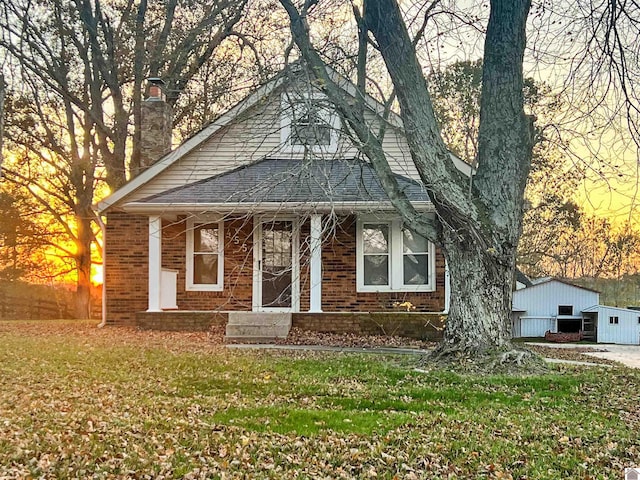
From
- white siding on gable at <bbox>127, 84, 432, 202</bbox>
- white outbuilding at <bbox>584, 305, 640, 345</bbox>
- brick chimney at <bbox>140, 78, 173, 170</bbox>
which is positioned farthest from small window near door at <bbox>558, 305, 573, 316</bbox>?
brick chimney at <bbox>140, 78, 173, 170</bbox>

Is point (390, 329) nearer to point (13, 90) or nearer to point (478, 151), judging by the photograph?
point (478, 151)

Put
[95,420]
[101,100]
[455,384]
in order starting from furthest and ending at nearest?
1. [101,100]
2. [455,384]
3. [95,420]

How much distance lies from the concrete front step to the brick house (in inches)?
8.0

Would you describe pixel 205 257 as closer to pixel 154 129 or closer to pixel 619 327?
pixel 154 129

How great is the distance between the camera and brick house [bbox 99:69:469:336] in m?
14.0

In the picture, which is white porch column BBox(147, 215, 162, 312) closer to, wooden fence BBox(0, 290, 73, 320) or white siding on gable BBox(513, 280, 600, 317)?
white siding on gable BBox(513, 280, 600, 317)

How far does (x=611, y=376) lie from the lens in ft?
29.9

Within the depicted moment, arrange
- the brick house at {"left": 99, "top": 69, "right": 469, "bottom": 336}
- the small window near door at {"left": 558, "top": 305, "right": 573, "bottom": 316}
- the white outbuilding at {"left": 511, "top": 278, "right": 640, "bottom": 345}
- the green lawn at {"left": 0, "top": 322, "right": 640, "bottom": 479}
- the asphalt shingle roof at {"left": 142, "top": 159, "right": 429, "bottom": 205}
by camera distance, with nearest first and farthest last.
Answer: the green lawn at {"left": 0, "top": 322, "right": 640, "bottom": 479} < the asphalt shingle roof at {"left": 142, "top": 159, "right": 429, "bottom": 205} < the brick house at {"left": 99, "top": 69, "right": 469, "bottom": 336} < the white outbuilding at {"left": 511, "top": 278, "right": 640, "bottom": 345} < the small window near door at {"left": 558, "top": 305, "right": 573, "bottom": 316}

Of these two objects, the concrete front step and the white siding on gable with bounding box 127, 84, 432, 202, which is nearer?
the concrete front step

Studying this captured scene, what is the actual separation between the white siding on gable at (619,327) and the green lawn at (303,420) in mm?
10187

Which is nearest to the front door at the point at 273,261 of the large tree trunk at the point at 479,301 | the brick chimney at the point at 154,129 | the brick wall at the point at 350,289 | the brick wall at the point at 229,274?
the brick wall at the point at 229,274

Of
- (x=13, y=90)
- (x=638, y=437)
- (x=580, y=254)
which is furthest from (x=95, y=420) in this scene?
(x=580, y=254)

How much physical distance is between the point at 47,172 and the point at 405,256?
1534 cm

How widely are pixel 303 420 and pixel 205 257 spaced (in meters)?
9.33
